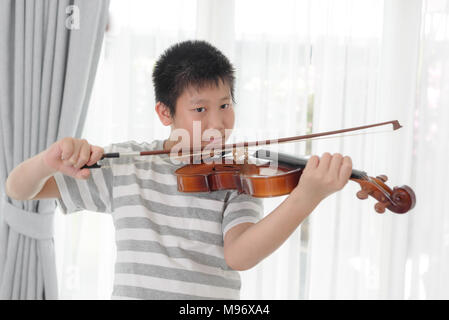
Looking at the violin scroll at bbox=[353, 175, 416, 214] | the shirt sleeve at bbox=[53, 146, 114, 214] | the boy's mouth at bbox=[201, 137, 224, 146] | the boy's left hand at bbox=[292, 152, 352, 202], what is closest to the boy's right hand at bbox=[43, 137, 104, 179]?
the shirt sleeve at bbox=[53, 146, 114, 214]

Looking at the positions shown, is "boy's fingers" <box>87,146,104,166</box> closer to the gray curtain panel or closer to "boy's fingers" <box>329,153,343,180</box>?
"boy's fingers" <box>329,153,343,180</box>

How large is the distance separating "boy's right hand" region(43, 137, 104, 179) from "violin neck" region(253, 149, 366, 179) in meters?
0.42

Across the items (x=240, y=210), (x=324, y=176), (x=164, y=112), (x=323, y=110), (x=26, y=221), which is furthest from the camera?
Answer: (x=323, y=110)

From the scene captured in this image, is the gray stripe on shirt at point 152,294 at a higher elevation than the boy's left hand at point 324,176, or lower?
lower

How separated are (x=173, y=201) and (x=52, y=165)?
27 cm

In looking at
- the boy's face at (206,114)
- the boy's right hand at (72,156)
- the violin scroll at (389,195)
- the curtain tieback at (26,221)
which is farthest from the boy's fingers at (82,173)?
the curtain tieback at (26,221)

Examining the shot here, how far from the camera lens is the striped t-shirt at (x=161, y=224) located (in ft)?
3.19

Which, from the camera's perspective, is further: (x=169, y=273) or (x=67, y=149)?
(x=169, y=273)

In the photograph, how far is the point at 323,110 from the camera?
5.70 ft

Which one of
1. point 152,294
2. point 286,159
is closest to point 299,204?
point 286,159

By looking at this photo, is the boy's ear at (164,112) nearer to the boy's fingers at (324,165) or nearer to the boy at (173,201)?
the boy at (173,201)

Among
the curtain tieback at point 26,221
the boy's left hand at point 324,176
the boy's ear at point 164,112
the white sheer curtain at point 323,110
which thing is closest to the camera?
the boy's left hand at point 324,176

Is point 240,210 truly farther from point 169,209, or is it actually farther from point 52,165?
point 52,165

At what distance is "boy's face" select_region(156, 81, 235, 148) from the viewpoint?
1.02m
